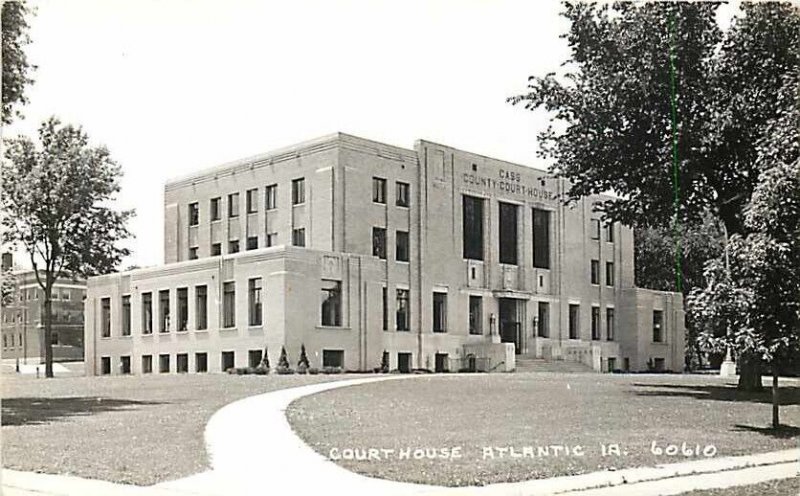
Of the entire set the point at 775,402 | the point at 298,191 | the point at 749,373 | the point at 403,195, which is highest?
the point at 298,191

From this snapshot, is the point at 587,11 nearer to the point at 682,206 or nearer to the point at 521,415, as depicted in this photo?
the point at 682,206

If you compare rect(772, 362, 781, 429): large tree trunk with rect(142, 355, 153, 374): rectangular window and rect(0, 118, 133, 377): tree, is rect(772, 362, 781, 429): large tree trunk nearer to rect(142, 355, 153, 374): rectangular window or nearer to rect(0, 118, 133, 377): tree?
rect(0, 118, 133, 377): tree

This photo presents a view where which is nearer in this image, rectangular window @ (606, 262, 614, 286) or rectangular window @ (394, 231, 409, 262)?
rectangular window @ (606, 262, 614, 286)

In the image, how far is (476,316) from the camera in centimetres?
3216

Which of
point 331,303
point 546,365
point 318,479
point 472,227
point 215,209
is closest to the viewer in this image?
point 318,479

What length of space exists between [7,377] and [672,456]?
10867 millimetres

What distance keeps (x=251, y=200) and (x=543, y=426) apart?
62.5 ft

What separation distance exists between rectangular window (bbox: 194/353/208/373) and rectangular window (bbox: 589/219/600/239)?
43.9 ft

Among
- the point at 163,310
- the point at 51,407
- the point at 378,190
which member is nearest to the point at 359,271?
the point at 378,190

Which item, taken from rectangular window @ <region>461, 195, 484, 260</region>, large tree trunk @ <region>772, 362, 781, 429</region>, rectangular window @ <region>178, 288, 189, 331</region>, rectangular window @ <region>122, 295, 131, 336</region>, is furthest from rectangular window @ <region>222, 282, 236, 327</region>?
large tree trunk @ <region>772, 362, 781, 429</region>

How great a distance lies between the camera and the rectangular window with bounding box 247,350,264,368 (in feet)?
104

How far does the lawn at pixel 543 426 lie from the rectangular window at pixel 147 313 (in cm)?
1086

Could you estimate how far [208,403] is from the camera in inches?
736

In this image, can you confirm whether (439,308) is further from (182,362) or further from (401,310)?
(182,362)
